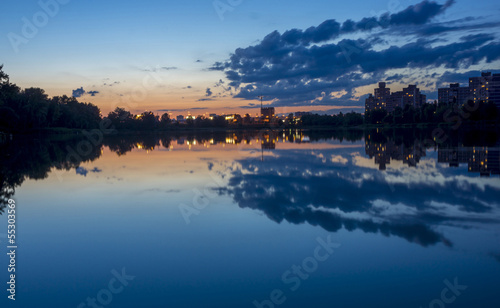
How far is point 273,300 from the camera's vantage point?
5.07 metres

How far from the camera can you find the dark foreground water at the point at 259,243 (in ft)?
17.2

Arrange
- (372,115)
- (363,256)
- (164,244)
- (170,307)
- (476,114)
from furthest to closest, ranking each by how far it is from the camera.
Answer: (372,115) → (476,114) → (164,244) → (363,256) → (170,307)

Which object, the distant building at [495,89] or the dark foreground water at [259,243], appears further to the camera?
the distant building at [495,89]

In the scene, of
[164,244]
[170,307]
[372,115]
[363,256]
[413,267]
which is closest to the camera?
[170,307]

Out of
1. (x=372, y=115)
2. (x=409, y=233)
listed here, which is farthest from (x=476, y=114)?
(x=409, y=233)

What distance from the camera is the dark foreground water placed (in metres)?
5.24

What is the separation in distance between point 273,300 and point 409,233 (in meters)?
3.94

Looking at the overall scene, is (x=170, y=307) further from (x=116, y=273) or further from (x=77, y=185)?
(x=77, y=185)

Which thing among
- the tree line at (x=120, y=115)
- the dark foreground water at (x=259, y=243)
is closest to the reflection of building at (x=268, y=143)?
the dark foreground water at (x=259, y=243)

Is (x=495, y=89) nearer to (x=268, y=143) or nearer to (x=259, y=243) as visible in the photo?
(x=268, y=143)

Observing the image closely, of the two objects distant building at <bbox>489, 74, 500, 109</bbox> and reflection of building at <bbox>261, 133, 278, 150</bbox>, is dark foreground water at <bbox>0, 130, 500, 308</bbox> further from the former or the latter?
distant building at <bbox>489, 74, 500, 109</bbox>

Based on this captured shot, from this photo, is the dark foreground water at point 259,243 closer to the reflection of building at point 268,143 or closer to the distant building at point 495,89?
the reflection of building at point 268,143

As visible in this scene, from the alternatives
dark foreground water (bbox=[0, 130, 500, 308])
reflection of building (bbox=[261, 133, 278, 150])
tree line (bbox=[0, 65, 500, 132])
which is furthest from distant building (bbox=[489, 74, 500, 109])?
dark foreground water (bbox=[0, 130, 500, 308])

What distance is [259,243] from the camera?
720 centimetres
